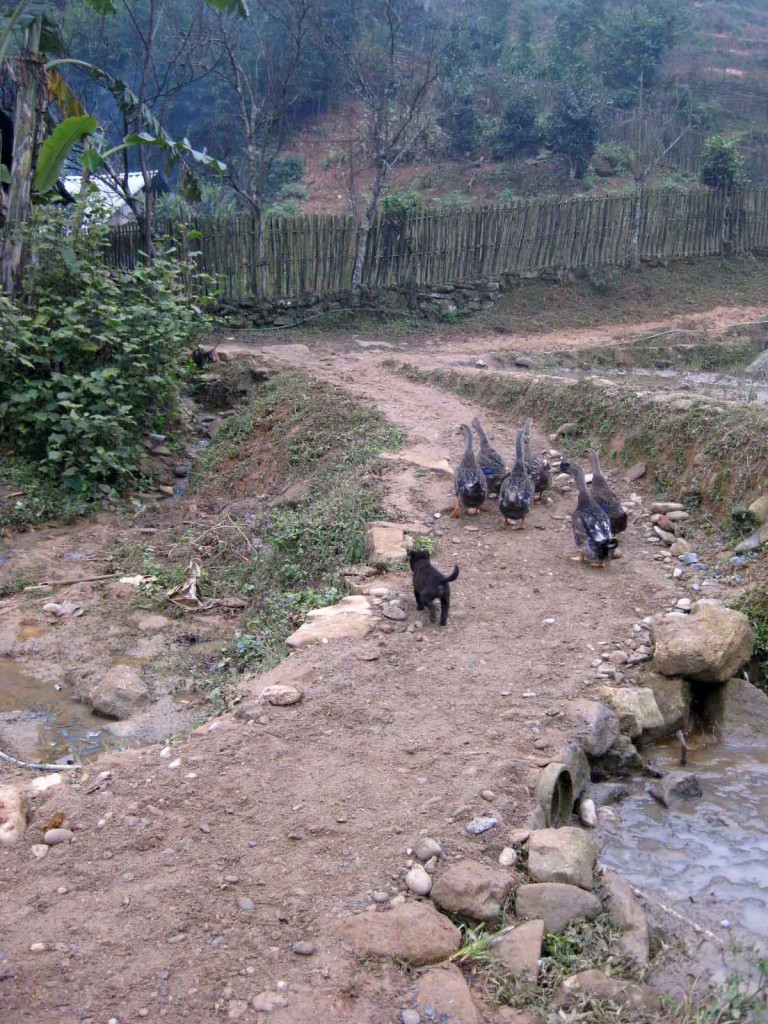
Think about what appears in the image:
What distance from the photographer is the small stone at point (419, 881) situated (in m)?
3.51

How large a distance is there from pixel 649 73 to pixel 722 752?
29.3 m

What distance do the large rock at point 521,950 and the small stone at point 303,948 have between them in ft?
2.12

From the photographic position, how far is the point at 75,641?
707 centimetres

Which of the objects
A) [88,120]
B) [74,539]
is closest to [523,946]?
[74,539]

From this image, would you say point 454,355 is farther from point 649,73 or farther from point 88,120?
point 649,73

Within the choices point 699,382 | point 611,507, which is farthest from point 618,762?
point 699,382

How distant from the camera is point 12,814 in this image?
3.92 m

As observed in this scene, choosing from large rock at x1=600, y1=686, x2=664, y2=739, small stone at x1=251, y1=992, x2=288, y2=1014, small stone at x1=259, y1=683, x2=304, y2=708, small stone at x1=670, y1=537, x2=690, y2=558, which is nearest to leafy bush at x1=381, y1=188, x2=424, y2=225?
small stone at x1=670, y1=537, x2=690, y2=558

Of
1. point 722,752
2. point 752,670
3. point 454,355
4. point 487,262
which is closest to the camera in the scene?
point 722,752

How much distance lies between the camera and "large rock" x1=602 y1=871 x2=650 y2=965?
3455 mm

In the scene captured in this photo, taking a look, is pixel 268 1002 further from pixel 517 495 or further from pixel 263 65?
pixel 263 65

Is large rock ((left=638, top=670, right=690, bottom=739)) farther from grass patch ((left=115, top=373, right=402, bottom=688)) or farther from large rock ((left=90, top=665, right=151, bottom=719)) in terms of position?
large rock ((left=90, top=665, right=151, bottom=719))

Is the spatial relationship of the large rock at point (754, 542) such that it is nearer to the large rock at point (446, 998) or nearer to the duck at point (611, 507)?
the duck at point (611, 507)

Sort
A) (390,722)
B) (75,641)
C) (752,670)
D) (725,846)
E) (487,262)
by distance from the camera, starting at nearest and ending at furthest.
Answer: (725,846), (390,722), (752,670), (75,641), (487,262)
